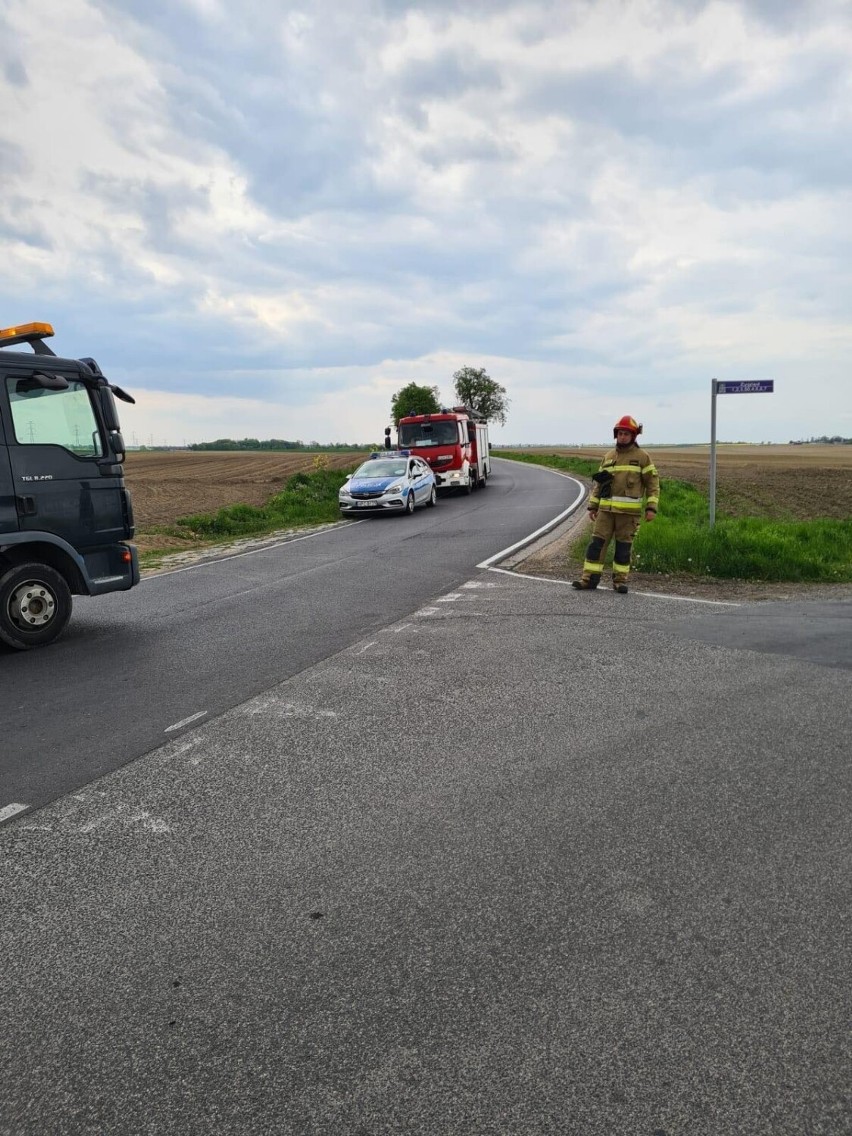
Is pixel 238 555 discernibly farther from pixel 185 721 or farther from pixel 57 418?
pixel 185 721

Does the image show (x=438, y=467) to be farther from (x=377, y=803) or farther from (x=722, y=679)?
(x=377, y=803)

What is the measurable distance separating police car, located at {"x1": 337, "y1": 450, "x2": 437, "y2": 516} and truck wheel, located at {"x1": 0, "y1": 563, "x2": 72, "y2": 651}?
13622 millimetres

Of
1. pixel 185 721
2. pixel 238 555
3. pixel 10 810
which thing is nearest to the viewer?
pixel 10 810

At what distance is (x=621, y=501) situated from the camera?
983cm

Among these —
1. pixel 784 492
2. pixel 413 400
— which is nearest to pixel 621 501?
pixel 784 492

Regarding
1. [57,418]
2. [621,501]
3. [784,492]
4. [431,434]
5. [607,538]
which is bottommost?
[784,492]

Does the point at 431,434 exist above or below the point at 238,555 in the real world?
above

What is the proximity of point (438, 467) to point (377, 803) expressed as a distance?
79.7ft

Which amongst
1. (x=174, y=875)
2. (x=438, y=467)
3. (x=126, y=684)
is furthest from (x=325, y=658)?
(x=438, y=467)

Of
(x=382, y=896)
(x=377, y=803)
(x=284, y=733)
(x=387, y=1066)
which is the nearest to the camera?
(x=387, y=1066)

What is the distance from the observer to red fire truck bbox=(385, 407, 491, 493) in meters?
27.9

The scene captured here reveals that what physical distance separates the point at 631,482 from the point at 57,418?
6.25 metres

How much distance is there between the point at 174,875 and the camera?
3412 mm

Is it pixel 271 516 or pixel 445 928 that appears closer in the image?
pixel 445 928
